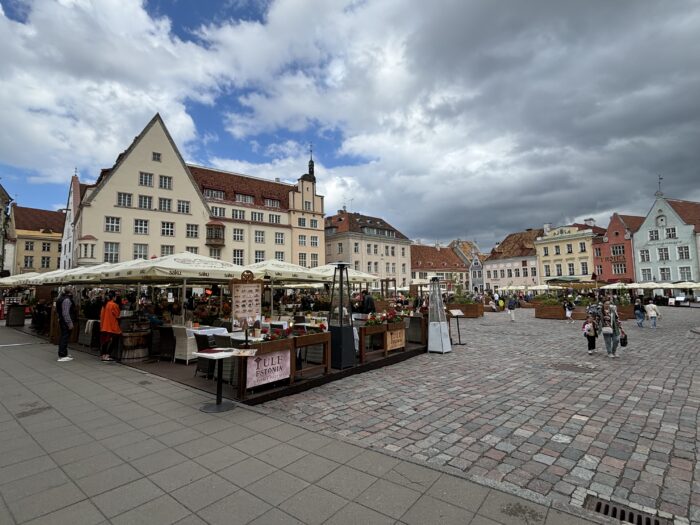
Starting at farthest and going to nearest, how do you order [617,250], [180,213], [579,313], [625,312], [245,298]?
[617,250]
[180,213]
[625,312]
[579,313]
[245,298]

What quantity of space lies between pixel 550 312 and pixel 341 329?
20323mm

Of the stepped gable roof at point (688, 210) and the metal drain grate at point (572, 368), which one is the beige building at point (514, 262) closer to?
the stepped gable roof at point (688, 210)

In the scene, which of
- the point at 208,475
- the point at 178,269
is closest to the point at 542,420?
the point at 208,475

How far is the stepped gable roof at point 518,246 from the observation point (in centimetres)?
6328

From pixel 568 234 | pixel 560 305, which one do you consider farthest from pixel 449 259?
pixel 560 305

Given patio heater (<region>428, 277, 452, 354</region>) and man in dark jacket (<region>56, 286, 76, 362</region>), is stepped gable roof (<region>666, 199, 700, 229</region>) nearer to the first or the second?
patio heater (<region>428, 277, 452, 354</region>)

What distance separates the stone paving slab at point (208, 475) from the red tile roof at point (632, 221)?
60.0 metres

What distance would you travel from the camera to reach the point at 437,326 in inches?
439

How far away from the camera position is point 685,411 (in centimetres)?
Result: 561

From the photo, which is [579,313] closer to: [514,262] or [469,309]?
[469,309]

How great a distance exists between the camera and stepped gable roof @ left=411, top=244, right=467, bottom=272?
251 feet

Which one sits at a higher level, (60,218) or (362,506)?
(60,218)

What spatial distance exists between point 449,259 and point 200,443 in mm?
79093

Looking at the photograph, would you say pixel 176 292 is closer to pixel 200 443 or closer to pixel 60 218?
pixel 200 443
